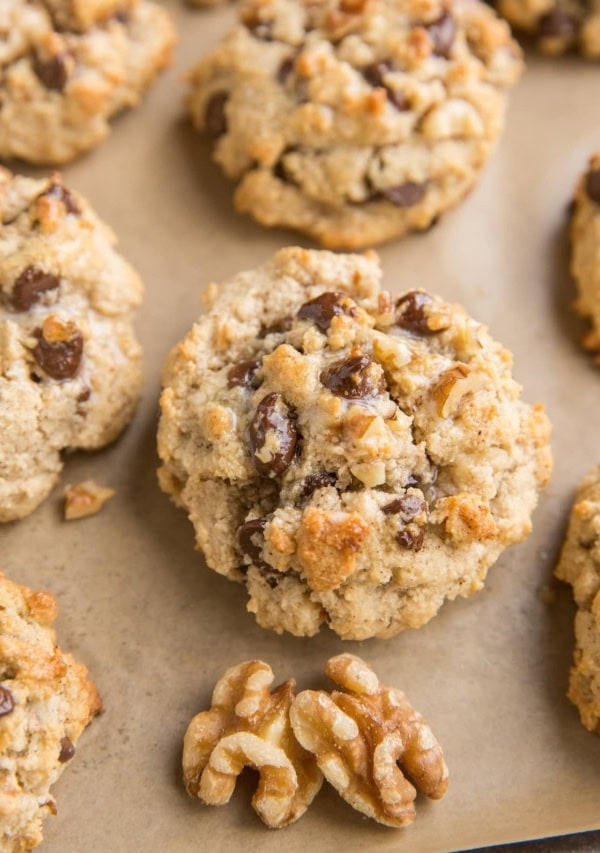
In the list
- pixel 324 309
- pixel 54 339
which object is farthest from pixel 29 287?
pixel 324 309

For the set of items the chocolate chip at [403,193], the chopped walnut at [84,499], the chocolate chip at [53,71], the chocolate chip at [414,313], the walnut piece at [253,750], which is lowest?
the walnut piece at [253,750]

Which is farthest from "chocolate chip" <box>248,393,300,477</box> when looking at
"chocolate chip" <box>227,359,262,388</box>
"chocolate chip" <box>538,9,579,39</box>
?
"chocolate chip" <box>538,9,579,39</box>

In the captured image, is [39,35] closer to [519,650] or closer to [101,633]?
[101,633]

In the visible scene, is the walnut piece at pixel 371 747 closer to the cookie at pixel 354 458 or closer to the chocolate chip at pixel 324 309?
the cookie at pixel 354 458

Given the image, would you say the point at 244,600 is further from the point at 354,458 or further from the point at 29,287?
the point at 29,287

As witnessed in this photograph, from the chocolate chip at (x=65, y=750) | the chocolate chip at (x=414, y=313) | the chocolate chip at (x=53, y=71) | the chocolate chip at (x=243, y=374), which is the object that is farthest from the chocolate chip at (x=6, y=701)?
the chocolate chip at (x=53, y=71)

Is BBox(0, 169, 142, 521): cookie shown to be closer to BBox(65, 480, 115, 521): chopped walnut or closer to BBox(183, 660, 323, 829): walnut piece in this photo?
BBox(65, 480, 115, 521): chopped walnut

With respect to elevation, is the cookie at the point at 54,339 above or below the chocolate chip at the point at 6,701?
above
